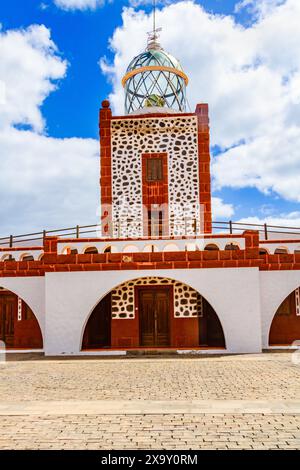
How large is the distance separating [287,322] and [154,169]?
6.74 m

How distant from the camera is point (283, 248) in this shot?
13773 mm

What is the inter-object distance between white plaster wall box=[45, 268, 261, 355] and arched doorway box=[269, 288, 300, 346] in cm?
177

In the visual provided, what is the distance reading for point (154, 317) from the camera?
1316 cm

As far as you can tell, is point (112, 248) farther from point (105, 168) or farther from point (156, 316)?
point (105, 168)

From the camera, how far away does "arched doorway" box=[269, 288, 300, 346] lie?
13.3m

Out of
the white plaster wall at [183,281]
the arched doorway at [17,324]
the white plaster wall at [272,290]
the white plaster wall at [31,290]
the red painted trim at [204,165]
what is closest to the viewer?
the white plaster wall at [183,281]

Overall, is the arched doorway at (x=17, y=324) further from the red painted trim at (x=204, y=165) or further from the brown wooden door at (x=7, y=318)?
the red painted trim at (x=204, y=165)

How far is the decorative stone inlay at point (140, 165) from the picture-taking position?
15.9 metres

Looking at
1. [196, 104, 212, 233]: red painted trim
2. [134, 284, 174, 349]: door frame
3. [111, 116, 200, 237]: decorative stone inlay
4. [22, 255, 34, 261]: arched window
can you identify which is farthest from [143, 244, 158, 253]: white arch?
[22, 255, 34, 261]: arched window

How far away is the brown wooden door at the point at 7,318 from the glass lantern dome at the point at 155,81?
318 inches

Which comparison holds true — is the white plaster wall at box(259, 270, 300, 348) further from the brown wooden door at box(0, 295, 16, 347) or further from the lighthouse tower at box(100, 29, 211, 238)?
the brown wooden door at box(0, 295, 16, 347)

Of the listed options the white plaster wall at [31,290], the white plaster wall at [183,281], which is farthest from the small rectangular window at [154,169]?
the white plaster wall at [31,290]
